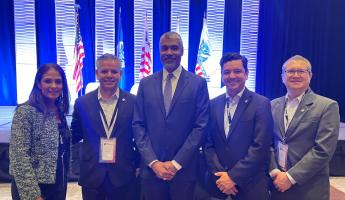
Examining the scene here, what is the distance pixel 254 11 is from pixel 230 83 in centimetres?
544

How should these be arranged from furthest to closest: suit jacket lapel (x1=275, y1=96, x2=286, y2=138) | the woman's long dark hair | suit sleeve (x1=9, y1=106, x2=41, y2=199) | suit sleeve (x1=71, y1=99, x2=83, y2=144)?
suit sleeve (x1=71, y1=99, x2=83, y2=144), suit jacket lapel (x1=275, y1=96, x2=286, y2=138), the woman's long dark hair, suit sleeve (x1=9, y1=106, x2=41, y2=199)

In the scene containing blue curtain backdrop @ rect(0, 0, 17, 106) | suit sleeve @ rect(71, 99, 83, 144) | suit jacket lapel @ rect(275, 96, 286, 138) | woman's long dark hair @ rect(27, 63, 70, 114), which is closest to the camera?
woman's long dark hair @ rect(27, 63, 70, 114)

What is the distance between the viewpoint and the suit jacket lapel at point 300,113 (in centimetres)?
195

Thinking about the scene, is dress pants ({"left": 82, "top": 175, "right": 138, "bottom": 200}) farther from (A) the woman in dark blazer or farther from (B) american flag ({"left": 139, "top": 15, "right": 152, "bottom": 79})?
(B) american flag ({"left": 139, "top": 15, "right": 152, "bottom": 79})

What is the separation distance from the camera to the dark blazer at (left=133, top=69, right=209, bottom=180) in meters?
2.00

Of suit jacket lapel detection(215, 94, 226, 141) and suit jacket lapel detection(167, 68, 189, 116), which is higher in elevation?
suit jacket lapel detection(167, 68, 189, 116)

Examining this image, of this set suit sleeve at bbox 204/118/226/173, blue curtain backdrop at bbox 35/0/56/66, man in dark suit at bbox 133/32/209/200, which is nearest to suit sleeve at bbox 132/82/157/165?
man in dark suit at bbox 133/32/209/200

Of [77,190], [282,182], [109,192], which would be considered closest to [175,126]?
[109,192]

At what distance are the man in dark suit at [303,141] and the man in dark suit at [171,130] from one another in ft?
1.72

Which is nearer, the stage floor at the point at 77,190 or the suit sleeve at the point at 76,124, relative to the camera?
the suit sleeve at the point at 76,124

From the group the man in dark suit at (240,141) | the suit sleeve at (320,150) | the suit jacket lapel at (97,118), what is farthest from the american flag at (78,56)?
the suit sleeve at (320,150)

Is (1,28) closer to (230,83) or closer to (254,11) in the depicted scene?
(254,11)

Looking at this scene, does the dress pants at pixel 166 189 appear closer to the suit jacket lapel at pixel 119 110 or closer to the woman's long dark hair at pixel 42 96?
the suit jacket lapel at pixel 119 110

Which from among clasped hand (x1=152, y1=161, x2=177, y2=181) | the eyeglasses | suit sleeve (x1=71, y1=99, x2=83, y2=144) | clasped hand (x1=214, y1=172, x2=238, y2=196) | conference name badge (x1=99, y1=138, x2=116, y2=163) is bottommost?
clasped hand (x1=214, y1=172, x2=238, y2=196)
